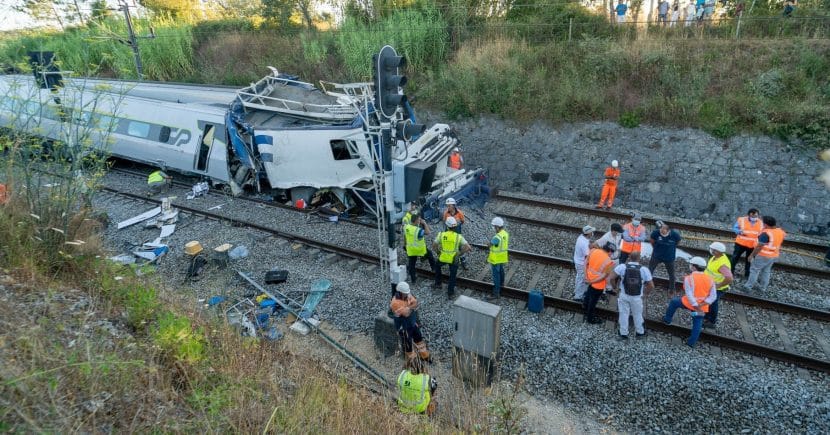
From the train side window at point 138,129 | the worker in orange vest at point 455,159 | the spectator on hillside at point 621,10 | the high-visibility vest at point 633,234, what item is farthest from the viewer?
the spectator on hillside at point 621,10

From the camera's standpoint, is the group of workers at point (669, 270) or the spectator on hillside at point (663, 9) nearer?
the group of workers at point (669, 270)

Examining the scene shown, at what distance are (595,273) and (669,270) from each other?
2.19 metres

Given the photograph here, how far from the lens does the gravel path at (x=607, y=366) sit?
5.51 meters

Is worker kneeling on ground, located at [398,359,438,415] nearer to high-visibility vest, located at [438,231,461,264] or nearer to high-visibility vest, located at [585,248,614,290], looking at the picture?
high-visibility vest, located at [438,231,461,264]

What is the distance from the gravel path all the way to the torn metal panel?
314 cm

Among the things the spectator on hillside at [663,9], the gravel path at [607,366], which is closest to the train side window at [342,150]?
the gravel path at [607,366]

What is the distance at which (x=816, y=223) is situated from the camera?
10805 millimetres

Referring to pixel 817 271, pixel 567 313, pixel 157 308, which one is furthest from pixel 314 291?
pixel 817 271

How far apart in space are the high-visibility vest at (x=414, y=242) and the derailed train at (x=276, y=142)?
2.60 metres

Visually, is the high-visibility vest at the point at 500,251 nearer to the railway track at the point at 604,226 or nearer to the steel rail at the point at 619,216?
the railway track at the point at 604,226

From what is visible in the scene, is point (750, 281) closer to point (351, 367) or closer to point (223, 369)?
point (351, 367)

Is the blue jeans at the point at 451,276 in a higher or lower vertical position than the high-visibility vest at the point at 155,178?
lower

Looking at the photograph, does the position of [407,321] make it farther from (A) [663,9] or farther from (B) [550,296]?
(A) [663,9]

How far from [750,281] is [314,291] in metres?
8.21
